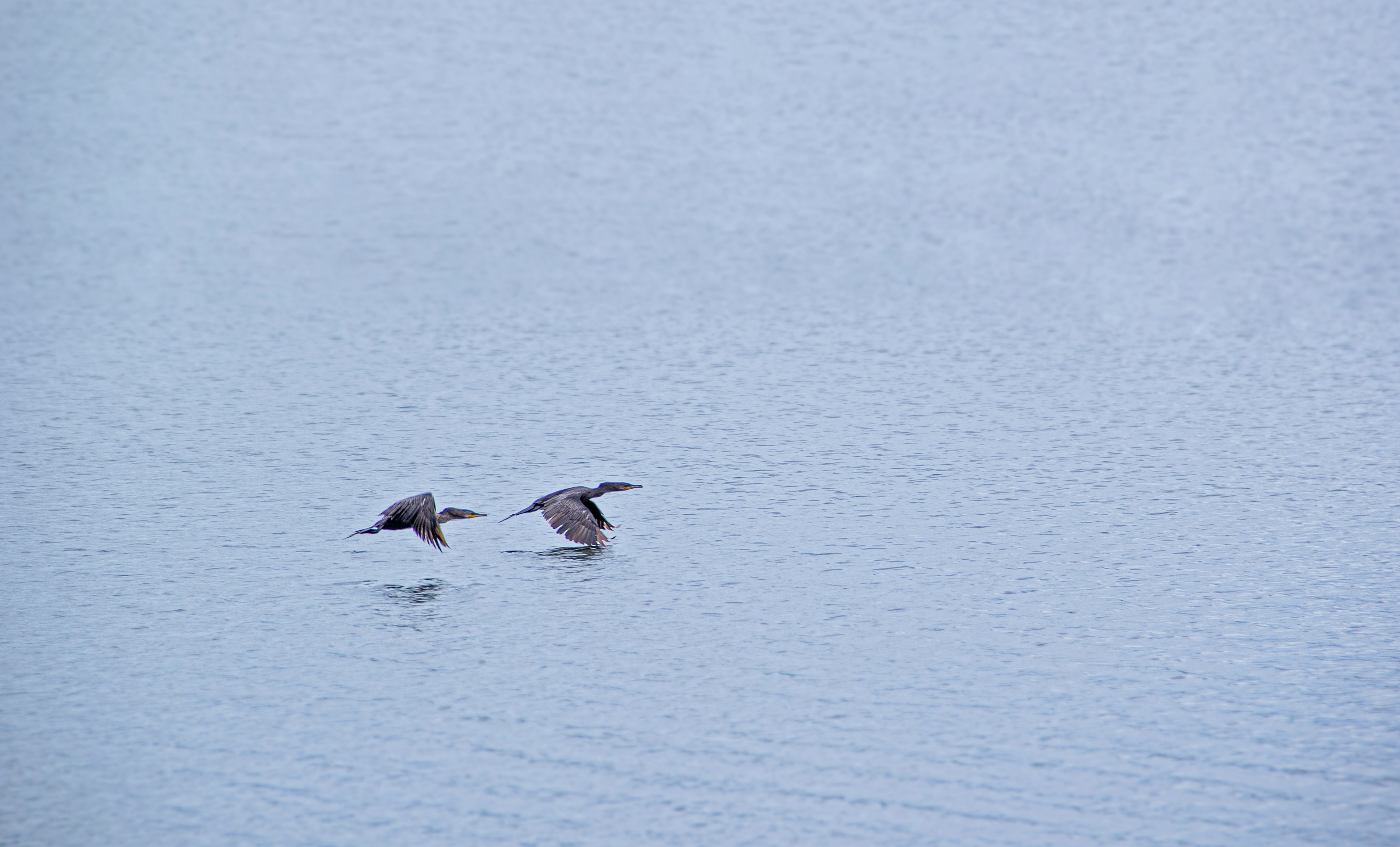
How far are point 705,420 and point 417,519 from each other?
27.3ft

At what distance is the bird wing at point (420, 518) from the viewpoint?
56.6ft

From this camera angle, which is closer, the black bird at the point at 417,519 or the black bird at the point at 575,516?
the black bird at the point at 417,519

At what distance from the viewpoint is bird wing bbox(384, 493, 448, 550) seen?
56.6ft

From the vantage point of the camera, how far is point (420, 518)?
17281 mm

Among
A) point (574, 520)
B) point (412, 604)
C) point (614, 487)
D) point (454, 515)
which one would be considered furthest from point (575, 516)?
point (412, 604)

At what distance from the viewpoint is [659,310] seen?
34.7m

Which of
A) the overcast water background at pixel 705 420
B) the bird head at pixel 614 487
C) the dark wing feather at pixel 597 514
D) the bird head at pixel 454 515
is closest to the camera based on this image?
the overcast water background at pixel 705 420

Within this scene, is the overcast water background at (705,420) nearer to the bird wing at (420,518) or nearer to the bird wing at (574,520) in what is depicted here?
the bird wing at (574,520)

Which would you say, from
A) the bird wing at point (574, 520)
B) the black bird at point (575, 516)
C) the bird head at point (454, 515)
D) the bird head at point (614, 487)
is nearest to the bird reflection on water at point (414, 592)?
the bird head at point (454, 515)

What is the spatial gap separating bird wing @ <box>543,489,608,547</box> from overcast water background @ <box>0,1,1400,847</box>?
1.17 feet

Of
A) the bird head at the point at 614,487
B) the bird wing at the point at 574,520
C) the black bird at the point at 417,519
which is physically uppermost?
the bird head at the point at 614,487

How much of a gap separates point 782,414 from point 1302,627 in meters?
11.1

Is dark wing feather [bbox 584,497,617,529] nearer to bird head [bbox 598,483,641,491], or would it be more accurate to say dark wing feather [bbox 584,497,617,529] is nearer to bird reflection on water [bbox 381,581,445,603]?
bird head [bbox 598,483,641,491]

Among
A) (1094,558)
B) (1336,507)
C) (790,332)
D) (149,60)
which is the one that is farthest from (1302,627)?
(149,60)
